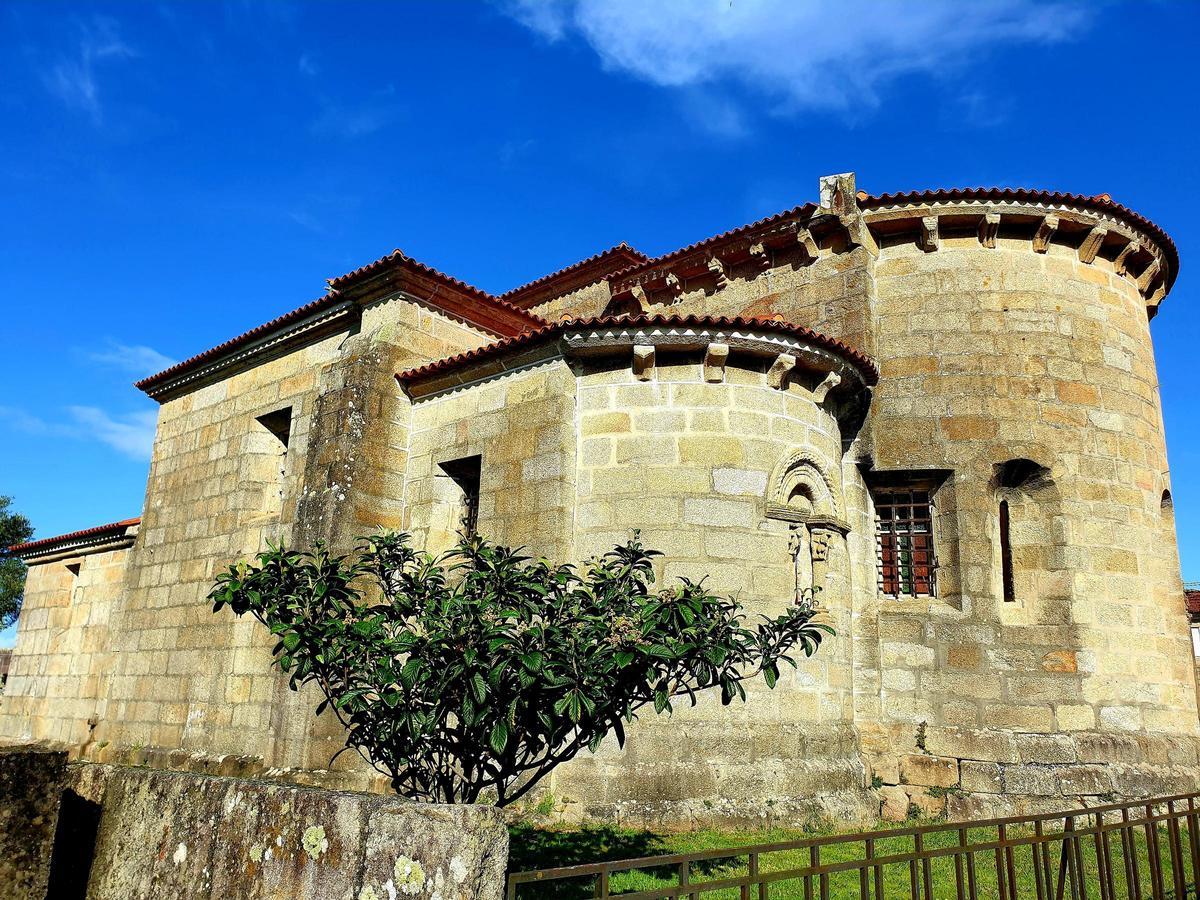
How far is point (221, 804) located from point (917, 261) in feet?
32.5

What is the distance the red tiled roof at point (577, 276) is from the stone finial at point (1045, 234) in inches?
232

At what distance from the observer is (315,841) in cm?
319

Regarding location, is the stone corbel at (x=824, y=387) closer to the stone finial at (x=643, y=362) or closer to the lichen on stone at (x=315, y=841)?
the stone finial at (x=643, y=362)

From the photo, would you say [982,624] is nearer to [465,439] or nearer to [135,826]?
[465,439]

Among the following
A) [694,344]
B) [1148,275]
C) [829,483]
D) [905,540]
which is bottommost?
[905,540]

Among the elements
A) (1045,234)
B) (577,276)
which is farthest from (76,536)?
(1045,234)

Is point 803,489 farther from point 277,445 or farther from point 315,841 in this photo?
point 277,445

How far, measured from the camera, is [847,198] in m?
10.8

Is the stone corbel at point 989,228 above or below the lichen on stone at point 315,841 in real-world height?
above

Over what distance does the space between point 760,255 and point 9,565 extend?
3912 centimetres

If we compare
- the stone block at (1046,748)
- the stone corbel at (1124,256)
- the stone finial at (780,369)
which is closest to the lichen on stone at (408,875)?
the stone finial at (780,369)

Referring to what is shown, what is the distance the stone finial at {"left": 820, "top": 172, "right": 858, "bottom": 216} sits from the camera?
1083 cm

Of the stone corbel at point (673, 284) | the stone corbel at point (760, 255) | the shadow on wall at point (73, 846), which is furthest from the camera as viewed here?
the stone corbel at point (673, 284)

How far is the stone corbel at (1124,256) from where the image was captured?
1094cm
